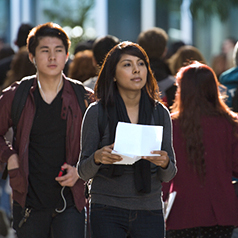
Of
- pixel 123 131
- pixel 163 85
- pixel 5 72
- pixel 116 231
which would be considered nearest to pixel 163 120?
pixel 123 131

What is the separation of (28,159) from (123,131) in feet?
3.96

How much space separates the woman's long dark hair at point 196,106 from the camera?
437 centimetres

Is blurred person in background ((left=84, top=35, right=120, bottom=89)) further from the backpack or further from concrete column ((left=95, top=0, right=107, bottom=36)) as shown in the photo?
concrete column ((left=95, top=0, right=107, bottom=36))

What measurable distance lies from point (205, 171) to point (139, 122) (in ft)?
2.87

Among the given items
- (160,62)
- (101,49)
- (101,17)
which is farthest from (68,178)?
(101,17)

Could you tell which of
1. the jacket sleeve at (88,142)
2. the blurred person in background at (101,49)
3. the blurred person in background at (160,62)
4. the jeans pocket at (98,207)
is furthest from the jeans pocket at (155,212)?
the blurred person in background at (101,49)

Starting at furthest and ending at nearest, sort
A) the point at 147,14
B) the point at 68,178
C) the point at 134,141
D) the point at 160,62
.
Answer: the point at 147,14, the point at 160,62, the point at 68,178, the point at 134,141

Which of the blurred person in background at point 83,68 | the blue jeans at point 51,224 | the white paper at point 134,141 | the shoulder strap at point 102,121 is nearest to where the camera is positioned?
the white paper at point 134,141

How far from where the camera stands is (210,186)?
435 centimetres

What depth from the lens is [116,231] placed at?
11.7 feet

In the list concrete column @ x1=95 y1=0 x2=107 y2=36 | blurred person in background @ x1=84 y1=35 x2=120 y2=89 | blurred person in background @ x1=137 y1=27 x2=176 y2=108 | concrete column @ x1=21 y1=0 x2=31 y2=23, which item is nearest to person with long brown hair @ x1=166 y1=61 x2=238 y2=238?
blurred person in background @ x1=137 y1=27 x2=176 y2=108

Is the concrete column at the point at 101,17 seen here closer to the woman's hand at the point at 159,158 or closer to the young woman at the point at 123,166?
the young woman at the point at 123,166

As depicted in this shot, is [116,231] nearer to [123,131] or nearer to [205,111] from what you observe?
[123,131]

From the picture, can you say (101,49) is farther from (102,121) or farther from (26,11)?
(26,11)
